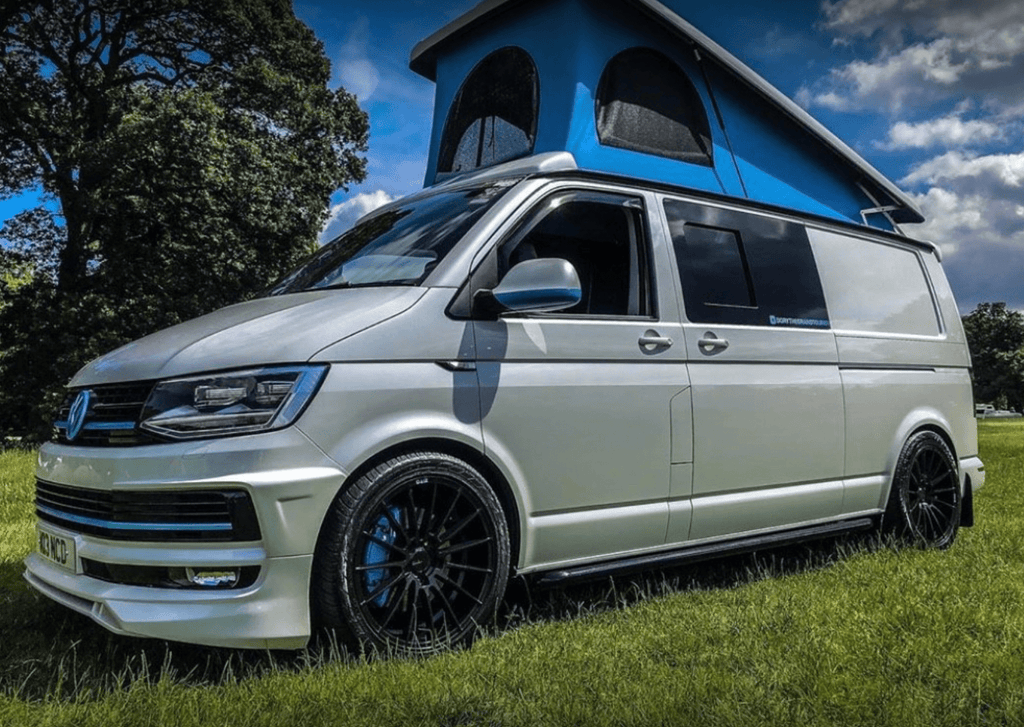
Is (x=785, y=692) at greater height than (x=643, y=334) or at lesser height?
lesser

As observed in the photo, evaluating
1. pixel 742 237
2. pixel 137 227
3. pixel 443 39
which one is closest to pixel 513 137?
pixel 443 39

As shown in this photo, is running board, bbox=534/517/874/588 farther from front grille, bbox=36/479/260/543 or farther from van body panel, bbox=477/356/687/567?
front grille, bbox=36/479/260/543

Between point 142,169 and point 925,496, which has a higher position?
point 142,169

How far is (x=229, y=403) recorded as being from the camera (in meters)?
3.20

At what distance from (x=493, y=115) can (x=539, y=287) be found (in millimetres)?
4821

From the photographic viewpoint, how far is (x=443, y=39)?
8.77 m

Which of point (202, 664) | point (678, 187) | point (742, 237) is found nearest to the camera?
point (202, 664)

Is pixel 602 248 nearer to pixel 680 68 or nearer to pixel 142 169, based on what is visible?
pixel 680 68

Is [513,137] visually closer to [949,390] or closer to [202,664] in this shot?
[949,390]

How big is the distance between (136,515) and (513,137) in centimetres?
534

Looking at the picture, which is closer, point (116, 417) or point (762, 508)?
point (116, 417)

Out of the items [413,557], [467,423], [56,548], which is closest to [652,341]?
[467,423]

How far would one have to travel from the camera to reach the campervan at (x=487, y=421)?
3164 mm

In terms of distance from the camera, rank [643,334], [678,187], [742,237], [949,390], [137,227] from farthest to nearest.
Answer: [137,227] → [949,390] → [742,237] → [678,187] → [643,334]
